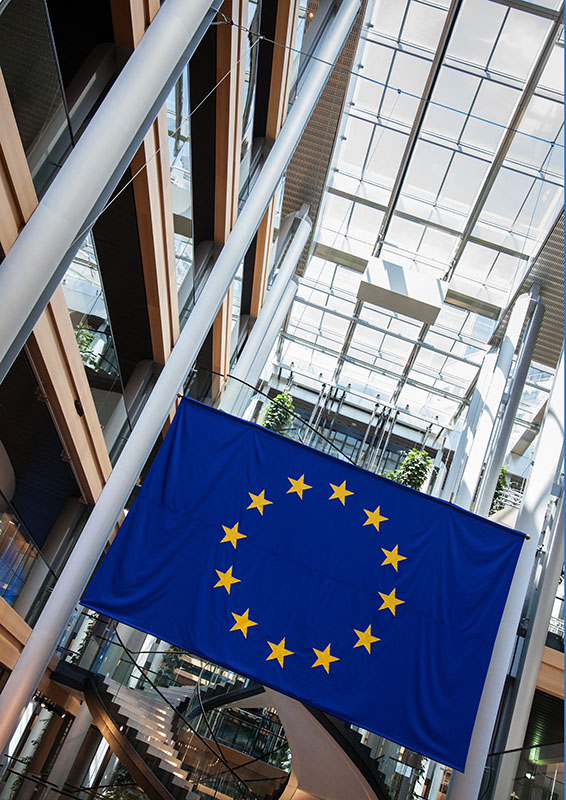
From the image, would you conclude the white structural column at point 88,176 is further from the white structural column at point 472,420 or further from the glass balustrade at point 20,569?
the white structural column at point 472,420

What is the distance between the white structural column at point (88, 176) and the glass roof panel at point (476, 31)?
1153 cm

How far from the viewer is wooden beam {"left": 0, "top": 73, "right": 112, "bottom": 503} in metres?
6.52

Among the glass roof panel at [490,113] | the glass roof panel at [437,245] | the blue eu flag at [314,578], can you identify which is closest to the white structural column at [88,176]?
the blue eu flag at [314,578]

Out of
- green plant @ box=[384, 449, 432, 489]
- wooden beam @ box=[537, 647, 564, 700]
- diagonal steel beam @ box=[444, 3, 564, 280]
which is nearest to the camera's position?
wooden beam @ box=[537, 647, 564, 700]

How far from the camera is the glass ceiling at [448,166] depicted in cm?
1786

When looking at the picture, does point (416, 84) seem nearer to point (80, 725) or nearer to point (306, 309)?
point (306, 309)

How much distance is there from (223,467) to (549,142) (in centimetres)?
1518

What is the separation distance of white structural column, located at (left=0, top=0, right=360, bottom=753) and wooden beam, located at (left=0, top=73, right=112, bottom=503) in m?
1.22

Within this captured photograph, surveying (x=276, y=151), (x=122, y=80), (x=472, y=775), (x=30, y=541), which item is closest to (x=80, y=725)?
(x=30, y=541)

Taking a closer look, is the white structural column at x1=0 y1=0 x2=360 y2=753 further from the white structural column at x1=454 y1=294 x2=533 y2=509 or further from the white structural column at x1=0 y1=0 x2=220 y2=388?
the white structural column at x1=454 y1=294 x2=533 y2=509

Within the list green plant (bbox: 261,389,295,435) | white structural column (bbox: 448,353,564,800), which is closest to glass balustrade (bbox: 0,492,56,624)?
green plant (bbox: 261,389,295,435)

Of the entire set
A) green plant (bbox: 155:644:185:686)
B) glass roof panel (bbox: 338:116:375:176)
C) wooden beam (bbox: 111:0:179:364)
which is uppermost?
glass roof panel (bbox: 338:116:375:176)

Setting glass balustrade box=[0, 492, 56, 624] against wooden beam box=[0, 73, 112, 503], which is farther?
glass balustrade box=[0, 492, 56, 624]

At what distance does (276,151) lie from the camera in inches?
522
